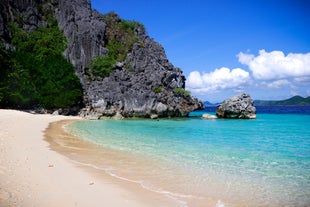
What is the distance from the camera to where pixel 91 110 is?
5616cm

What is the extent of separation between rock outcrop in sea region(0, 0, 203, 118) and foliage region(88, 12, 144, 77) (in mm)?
1085

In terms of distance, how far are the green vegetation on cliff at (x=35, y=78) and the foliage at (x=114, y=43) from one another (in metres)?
6.79

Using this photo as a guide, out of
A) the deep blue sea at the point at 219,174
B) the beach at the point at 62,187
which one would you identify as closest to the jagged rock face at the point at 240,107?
the deep blue sea at the point at 219,174

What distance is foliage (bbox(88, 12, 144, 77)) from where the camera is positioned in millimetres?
63475

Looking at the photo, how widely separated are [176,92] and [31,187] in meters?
54.4

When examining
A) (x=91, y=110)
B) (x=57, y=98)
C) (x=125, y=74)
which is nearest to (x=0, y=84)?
(x=57, y=98)

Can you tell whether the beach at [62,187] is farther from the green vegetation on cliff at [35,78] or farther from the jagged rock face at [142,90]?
the jagged rock face at [142,90]

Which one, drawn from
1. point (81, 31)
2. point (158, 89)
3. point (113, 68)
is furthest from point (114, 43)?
point (158, 89)

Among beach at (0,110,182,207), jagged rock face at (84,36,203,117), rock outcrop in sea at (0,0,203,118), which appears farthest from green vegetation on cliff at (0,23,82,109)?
beach at (0,110,182,207)

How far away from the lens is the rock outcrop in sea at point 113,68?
56.6m

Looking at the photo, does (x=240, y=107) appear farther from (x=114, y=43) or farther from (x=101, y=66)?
(x=114, y=43)

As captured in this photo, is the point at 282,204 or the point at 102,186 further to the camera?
the point at 102,186

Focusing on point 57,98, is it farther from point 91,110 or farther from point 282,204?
point 282,204

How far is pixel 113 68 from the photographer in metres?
64.3
